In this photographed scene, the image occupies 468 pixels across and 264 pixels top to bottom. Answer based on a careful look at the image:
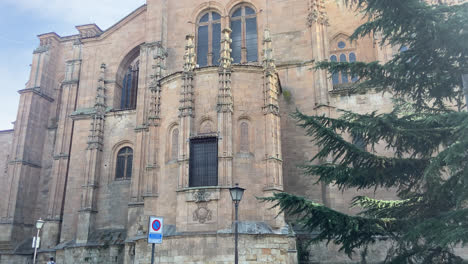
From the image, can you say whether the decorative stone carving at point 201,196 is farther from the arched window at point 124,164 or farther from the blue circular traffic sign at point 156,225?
the arched window at point 124,164

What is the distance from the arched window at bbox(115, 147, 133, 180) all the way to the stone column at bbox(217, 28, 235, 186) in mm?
10295

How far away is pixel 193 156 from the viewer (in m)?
20.9

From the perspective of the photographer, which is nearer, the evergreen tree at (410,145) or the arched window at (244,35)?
the evergreen tree at (410,145)

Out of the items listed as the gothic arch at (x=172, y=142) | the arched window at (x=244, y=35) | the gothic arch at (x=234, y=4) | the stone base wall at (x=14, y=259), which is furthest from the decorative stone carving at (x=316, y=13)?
the stone base wall at (x=14, y=259)

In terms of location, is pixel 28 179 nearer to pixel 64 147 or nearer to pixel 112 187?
pixel 64 147

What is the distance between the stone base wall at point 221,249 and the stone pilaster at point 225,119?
2637mm

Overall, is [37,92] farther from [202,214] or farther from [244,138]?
[202,214]

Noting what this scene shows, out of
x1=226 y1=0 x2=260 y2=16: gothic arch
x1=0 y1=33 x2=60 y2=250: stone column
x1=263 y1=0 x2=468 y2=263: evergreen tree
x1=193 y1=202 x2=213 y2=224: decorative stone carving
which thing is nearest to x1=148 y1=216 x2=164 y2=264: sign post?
x1=263 y1=0 x2=468 y2=263: evergreen tree

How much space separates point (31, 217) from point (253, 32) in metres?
22.1

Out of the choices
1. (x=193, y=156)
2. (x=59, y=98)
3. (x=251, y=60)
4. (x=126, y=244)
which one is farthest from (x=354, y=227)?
(x=59, y=98)

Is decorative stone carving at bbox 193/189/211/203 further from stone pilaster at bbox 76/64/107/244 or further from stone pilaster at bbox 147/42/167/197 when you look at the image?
stone pilaster at bbox 76/64/107/244

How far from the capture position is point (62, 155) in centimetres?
3039

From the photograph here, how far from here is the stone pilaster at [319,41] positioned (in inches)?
970

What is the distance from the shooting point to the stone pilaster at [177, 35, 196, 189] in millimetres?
20422
